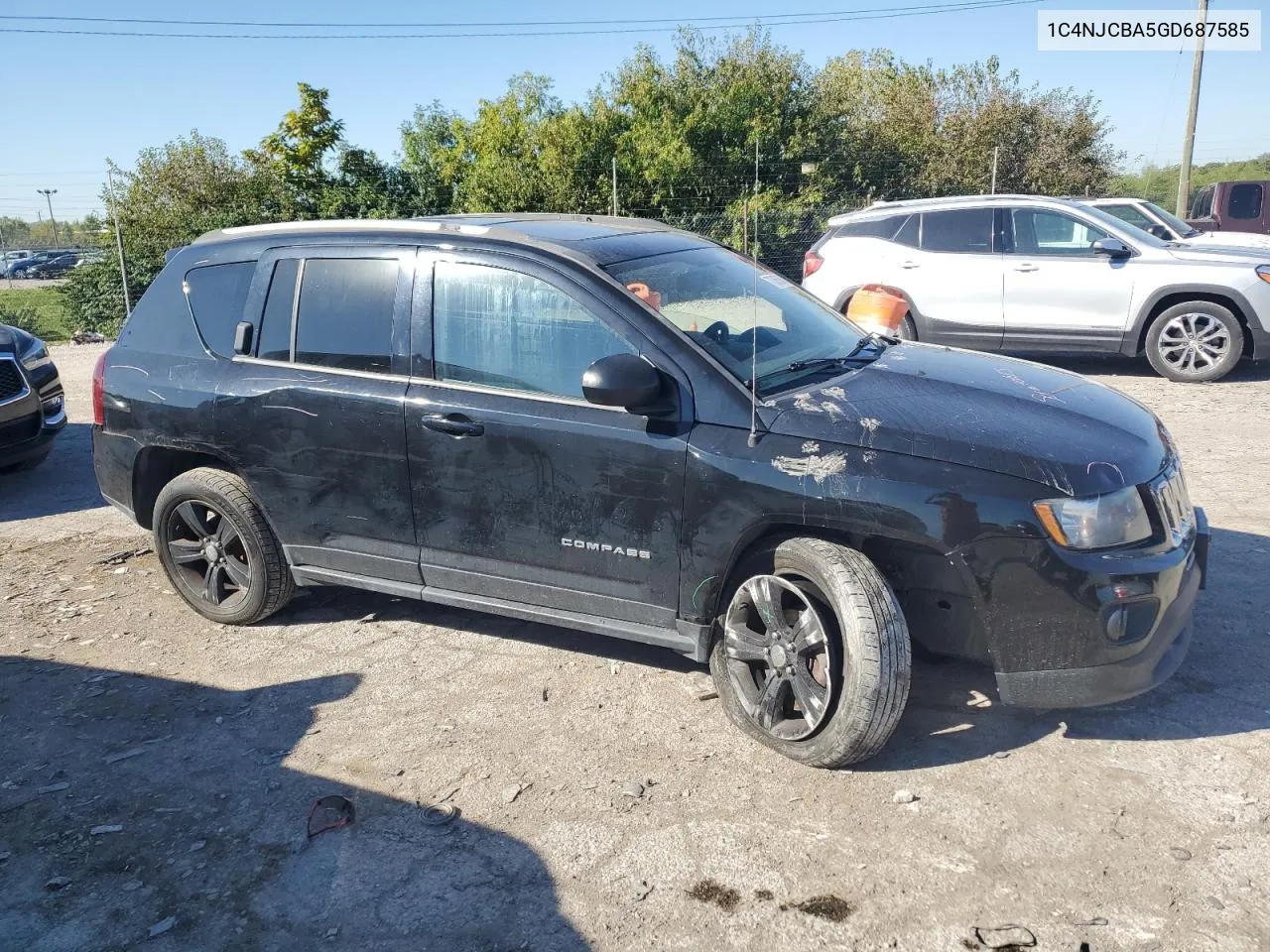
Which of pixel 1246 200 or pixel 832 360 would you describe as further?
pixel 1246 200

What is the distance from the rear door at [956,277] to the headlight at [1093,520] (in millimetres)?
7773

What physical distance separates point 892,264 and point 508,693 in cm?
832

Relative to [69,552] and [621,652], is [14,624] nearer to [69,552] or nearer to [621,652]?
[69,552]

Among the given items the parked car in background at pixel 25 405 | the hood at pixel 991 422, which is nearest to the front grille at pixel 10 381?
the parked car in background at pixel 25 405

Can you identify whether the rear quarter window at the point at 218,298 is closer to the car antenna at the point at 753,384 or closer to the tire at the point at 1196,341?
the car antenna at the point at 753,384

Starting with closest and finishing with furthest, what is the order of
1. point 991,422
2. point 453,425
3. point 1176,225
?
point 991,422 < point 453,425 < point 1176,225

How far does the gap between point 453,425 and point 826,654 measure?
1.69 meters

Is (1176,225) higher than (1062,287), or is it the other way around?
(1176,225)

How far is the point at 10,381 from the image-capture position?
24.5 ft

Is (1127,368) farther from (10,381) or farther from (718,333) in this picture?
(10,381)

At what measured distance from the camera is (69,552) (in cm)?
629

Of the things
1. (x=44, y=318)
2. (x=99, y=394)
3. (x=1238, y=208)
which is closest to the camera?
(x=99, y=394)

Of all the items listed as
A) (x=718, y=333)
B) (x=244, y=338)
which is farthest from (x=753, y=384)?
(x=244, y=338)

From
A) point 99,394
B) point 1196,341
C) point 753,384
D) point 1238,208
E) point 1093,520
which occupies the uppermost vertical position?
point 1238,208
